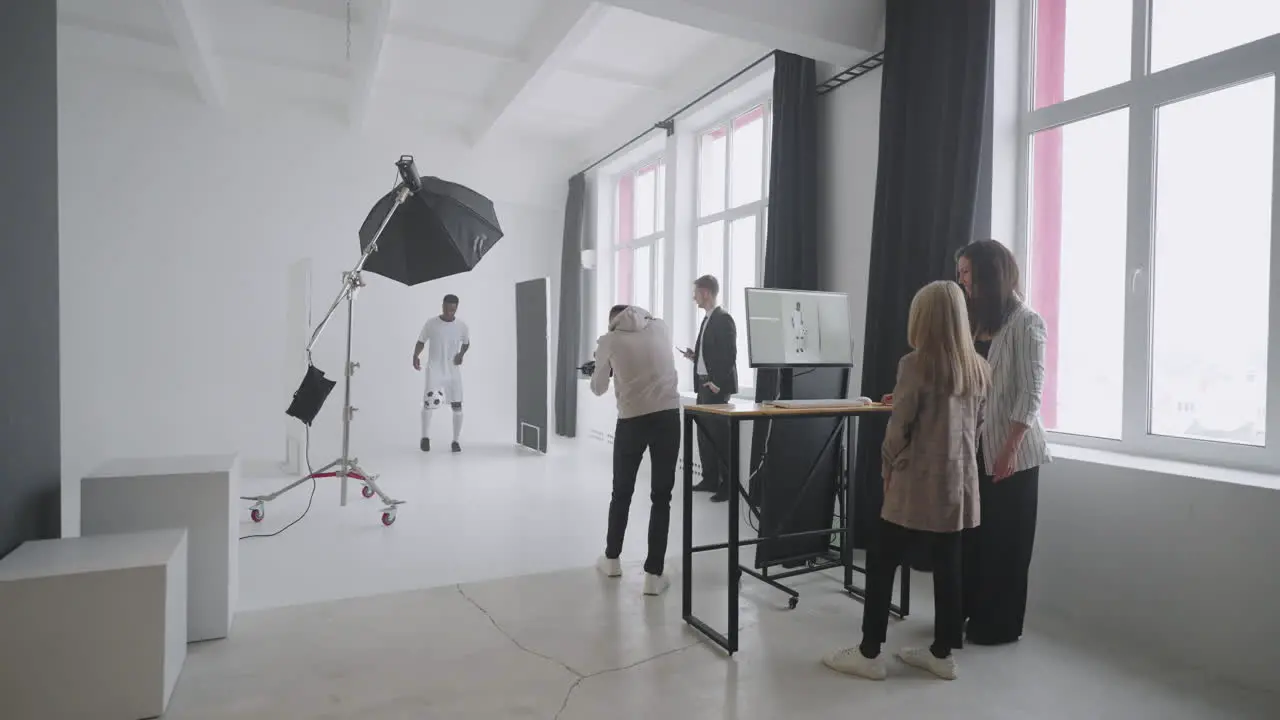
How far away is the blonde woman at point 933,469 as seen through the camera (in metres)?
2.02

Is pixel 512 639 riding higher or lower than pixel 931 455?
lower

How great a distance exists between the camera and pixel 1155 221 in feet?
8.63

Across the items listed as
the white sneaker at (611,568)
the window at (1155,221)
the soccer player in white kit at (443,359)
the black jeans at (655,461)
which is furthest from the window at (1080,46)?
the soccer player in white kit at (443,359)

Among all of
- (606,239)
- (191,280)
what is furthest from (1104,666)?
(191,280)

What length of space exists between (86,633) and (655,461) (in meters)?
1.90

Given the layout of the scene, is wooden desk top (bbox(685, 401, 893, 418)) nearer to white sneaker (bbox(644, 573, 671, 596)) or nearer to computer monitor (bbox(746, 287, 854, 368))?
computer monitor (bbox(746, 287, 854, 368))

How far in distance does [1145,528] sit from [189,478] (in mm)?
3247

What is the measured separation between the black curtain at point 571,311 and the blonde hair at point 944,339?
558 centimetres

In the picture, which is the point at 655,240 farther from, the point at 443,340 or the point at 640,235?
the point at 443,340

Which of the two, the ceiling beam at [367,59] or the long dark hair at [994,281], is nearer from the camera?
the long dark hair at [994,281]

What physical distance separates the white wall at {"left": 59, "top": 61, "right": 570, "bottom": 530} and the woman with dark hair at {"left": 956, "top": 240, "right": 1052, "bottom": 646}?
5740 mm

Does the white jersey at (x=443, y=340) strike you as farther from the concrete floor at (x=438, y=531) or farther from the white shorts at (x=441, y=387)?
the concrete floor at (x=438, y=531)

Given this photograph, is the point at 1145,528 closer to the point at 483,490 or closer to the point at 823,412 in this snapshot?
the point at 823,412

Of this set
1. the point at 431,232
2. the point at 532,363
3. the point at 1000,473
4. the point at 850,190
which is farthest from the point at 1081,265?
the point at 532,363
